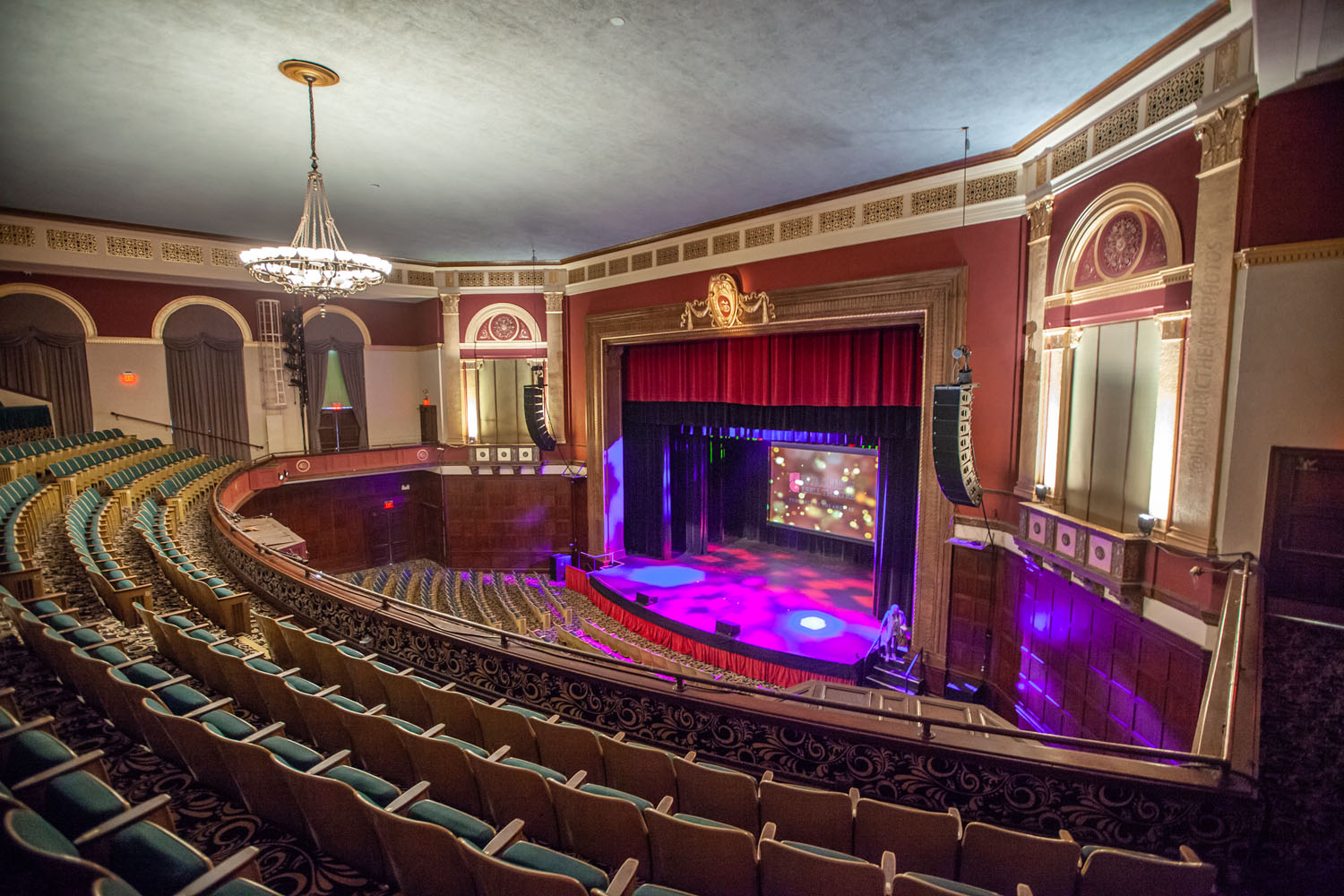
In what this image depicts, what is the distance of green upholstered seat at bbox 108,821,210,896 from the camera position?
5.05 feet

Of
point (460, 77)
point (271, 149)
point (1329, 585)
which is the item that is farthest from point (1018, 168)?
point (271, 149)

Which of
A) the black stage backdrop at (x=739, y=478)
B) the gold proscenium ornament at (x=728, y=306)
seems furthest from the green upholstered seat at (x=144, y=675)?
the black stage backdrop at (x=739, y=478)

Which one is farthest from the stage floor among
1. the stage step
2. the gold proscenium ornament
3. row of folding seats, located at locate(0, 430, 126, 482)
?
row of folding seats, located at locate(0, 430, 126, 482)

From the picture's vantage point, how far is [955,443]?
17.6 ft

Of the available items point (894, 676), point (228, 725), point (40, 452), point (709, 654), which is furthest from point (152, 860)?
point (40, 452)

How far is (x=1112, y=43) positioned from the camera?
396cm

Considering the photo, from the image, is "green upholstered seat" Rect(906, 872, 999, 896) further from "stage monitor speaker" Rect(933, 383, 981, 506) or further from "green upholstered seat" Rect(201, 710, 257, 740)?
"stage monitor speaker" Rect(933, 383, 981, 506)

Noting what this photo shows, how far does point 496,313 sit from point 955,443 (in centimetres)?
868

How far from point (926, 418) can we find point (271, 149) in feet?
22.7

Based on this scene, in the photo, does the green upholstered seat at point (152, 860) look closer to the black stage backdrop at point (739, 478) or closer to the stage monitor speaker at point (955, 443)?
the stage monitor speaker at point (955, 443)

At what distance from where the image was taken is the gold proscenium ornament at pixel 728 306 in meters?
7.71

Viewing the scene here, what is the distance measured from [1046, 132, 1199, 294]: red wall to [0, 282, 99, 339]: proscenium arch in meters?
12.7

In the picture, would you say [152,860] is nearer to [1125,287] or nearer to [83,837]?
[83,837]

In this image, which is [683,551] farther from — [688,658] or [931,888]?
[931,888]
